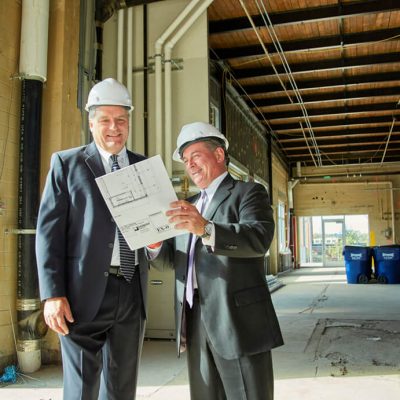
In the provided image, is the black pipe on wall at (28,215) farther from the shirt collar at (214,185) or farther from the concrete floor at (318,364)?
the shirt collar at (214,185)

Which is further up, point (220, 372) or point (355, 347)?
point (220, 372)

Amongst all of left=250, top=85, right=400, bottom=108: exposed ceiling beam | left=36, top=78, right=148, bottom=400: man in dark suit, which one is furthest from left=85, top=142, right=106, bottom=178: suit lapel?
left=250, top=85, right=400, bottom=108: exposed ceiling beam

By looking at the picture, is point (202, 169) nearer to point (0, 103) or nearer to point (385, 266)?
point (0, 103)

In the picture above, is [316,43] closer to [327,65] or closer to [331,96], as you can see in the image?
[327,65]

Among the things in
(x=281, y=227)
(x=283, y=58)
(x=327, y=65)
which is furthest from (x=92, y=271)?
(x=281, y=227)

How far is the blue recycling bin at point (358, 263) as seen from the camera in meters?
11.9

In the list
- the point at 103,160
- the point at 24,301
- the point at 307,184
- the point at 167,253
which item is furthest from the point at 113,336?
the point at 307,184

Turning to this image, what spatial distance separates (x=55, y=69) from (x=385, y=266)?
33.9 feet

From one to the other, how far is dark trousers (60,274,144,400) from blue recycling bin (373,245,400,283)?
36.4 ft

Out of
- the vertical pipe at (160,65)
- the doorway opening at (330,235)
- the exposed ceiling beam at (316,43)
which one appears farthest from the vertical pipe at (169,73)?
the doorway opening at (330,235)

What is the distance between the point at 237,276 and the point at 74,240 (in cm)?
66

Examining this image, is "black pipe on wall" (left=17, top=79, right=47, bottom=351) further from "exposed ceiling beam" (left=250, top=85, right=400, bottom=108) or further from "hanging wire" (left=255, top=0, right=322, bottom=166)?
"exposed ceiling beam" (left=250, top=85, right=400, bottom=108)

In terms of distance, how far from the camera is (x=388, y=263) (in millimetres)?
11719

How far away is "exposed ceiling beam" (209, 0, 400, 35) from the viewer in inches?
259
